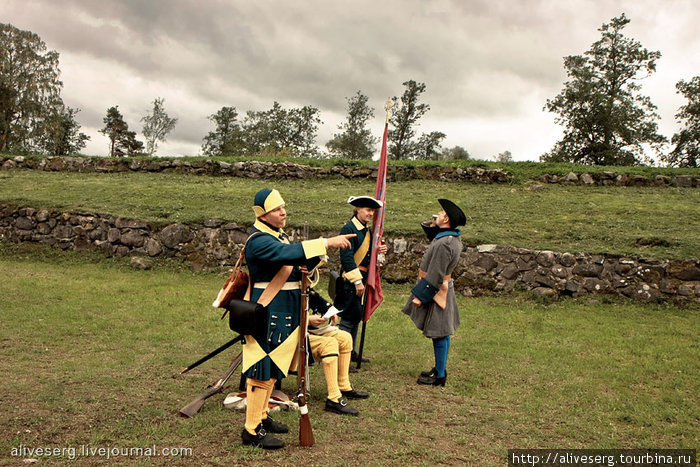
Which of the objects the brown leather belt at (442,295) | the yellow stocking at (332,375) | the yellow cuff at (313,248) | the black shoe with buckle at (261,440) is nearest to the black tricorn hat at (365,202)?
the brown leather belt at (442,295)

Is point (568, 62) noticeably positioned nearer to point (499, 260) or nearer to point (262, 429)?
point (499, 260)

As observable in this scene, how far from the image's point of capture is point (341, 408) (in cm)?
514

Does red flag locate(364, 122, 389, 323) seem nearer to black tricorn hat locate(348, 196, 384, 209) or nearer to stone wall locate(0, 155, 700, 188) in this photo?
black tricorn hat locate(348, 196, 384, 209)

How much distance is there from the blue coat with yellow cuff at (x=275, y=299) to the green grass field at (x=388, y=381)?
2.45 feet

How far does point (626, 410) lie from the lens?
5438mm

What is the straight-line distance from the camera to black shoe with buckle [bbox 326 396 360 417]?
5129 mm

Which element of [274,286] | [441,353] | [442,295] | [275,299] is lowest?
[441,353]

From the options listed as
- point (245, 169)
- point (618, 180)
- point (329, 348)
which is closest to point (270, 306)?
point (329, 348)

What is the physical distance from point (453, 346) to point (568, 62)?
32.1m

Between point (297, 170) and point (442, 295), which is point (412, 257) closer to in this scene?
Answer: point (442, 295)

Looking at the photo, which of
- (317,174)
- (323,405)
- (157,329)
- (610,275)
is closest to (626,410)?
(323,405)

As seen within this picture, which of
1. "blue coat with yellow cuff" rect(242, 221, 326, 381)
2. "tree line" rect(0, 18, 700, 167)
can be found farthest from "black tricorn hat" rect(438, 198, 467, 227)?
"tree line" rect(0, 18, 700, 167)

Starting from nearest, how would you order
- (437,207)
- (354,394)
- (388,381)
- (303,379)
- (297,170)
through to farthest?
1. (303,379)
2. (354,394)
3. (388,381)
4. (437,207)
5. (297,170)

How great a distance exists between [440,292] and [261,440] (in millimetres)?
3038
